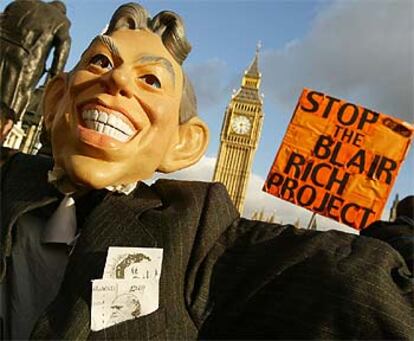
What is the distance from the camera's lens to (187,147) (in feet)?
4.83

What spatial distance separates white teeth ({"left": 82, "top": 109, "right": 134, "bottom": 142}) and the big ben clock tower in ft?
124

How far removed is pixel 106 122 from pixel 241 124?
39.0 meters

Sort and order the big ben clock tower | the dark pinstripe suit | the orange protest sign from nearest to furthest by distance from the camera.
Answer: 1. the dark pinstripe suit
2. the orange protest sign
3. the big ben clock tower

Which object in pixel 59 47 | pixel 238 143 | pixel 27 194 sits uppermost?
pixel 238 143

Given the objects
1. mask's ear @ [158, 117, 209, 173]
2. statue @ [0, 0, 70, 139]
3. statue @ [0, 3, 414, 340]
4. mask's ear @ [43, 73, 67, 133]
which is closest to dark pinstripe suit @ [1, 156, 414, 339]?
statue @ [0, 3, 414, 340]

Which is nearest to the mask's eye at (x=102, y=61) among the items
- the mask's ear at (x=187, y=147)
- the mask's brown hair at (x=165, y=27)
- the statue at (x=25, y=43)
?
the mask's brown hair at (x=165, y=27)

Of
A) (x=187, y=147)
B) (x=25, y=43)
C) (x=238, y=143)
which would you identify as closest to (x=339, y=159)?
(x=25, y=43)

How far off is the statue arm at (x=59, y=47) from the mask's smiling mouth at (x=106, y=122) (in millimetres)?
3905

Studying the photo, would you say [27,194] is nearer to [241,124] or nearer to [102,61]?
[102,61]

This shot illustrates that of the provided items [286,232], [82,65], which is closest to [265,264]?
[286,232]

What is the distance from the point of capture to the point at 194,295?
1.18 metres

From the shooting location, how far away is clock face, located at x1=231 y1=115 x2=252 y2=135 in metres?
39.7

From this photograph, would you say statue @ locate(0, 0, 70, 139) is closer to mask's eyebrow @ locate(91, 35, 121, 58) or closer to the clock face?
mask's eyebrow @ locate(91, 35, 121, 58)

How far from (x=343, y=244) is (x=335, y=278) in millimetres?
130
